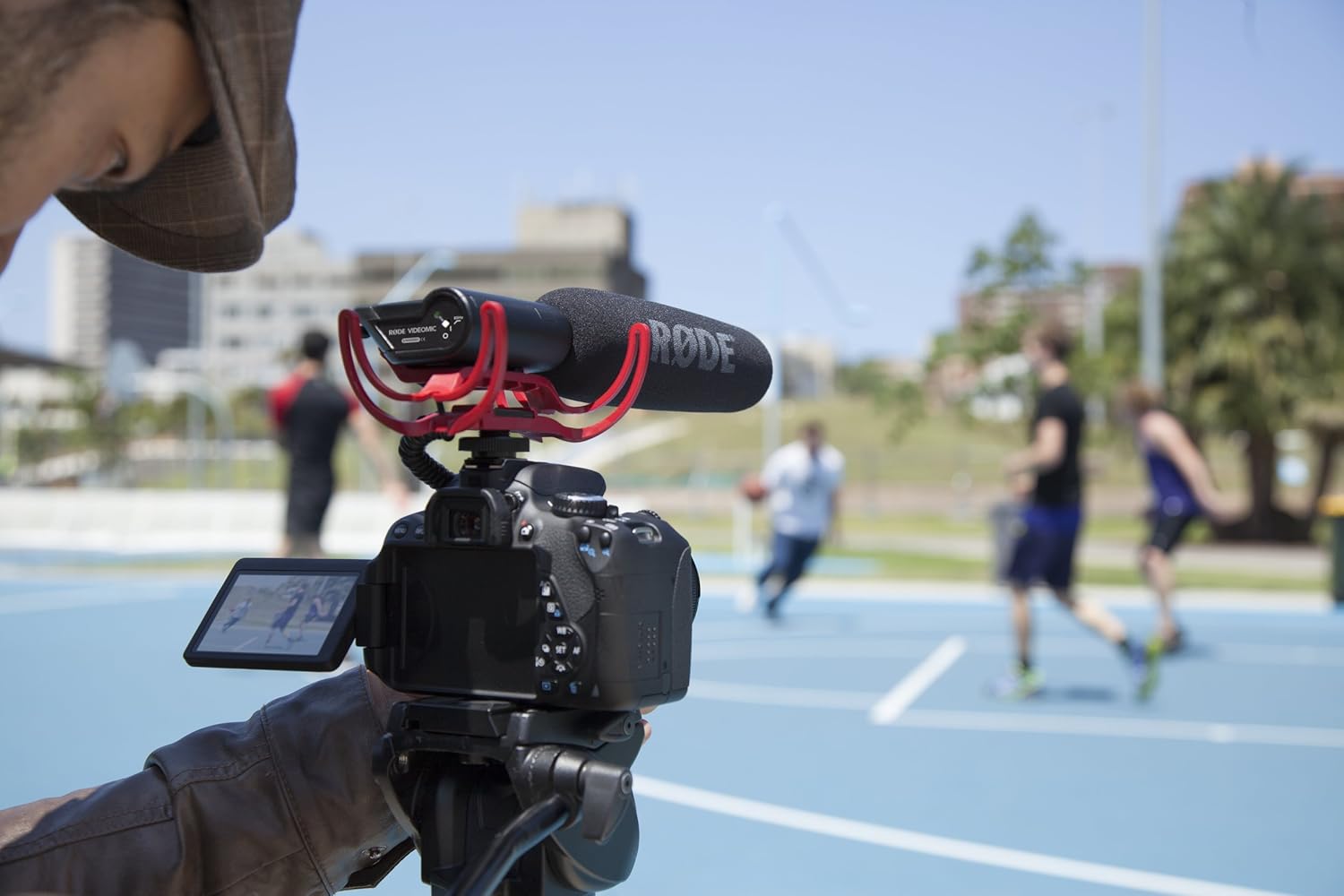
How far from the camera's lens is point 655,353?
153 centimetres

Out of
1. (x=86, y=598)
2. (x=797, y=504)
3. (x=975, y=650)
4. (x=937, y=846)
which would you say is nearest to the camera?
(x=937, y=846)

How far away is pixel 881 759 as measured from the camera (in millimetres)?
6703

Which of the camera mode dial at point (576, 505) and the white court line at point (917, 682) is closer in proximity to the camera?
the camera mode dial at point (576, 505)

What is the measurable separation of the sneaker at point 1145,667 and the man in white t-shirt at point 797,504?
14.3 ft

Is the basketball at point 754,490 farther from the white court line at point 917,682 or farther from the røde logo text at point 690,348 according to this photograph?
the røde logo text at point 690,348

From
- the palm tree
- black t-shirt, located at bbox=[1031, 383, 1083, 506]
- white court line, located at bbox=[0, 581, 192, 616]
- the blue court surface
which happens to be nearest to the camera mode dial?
the blue court surface

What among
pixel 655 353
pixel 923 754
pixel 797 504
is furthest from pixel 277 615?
pixel 797 504

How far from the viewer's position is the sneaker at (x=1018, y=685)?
841cm

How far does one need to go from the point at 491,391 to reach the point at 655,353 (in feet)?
0.85

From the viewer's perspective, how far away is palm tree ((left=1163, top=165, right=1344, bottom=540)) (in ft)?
90.3

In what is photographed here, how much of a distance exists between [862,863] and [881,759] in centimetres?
190

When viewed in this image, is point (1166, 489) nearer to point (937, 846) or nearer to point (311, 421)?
point (937, 846)

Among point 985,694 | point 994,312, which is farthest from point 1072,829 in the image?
point 994,312

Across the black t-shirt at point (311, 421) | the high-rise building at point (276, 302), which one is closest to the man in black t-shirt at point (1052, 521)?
the black t-shirt at point (311, 421)
